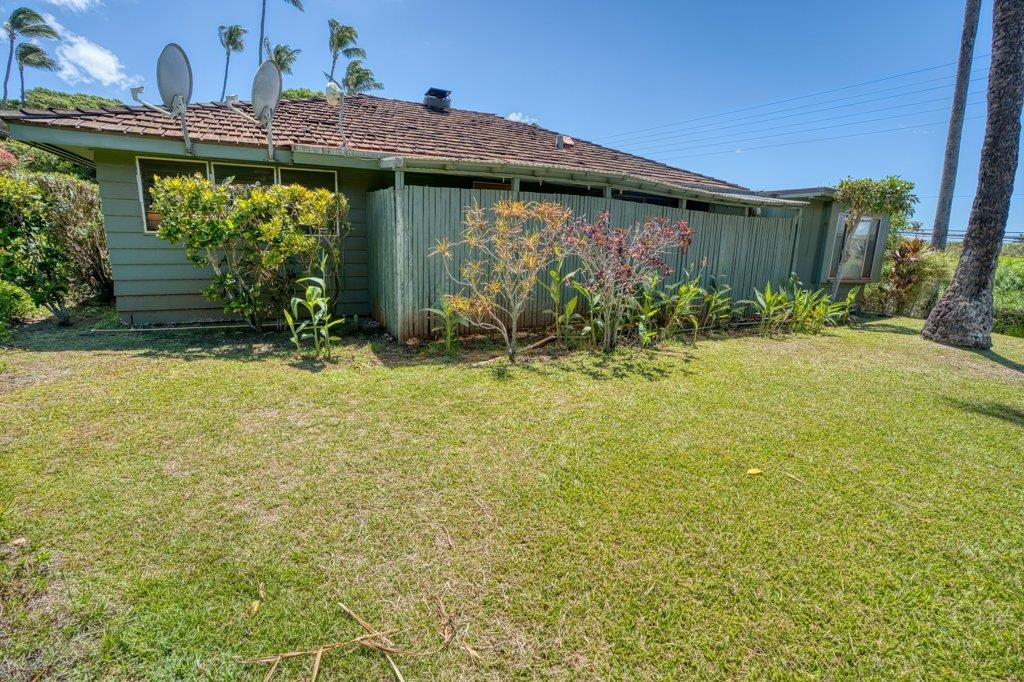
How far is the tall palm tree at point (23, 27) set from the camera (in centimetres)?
2734

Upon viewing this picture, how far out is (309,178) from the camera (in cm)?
741

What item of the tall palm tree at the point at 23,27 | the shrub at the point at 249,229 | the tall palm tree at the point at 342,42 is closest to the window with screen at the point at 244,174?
the shrub at the point at 249,229

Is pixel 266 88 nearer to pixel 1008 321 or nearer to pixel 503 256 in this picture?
pixel 503 256

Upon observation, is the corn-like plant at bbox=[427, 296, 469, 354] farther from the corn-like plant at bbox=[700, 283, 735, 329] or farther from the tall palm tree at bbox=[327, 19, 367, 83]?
the tall palm tree at bbox=[327, 19, 367, 83]

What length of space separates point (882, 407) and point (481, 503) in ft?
13.8

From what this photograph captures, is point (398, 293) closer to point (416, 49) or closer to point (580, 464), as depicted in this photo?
point (580, 464)

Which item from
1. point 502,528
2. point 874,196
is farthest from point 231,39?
point 502,528

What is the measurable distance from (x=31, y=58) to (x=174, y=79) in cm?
3890

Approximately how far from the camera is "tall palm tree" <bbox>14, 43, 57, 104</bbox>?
1134 inches

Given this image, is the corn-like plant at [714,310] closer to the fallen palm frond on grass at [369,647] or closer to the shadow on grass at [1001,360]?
the shadow on grass at [1001,360]

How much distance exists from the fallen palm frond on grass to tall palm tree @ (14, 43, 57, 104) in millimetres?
43158

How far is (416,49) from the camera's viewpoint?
15211 mm

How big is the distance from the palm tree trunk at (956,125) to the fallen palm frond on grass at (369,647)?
16002mm

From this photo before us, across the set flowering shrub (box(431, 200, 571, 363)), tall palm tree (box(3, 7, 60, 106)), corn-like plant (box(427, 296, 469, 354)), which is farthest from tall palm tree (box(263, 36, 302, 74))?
corn-like plant (box(427, 296, 469, 354))
